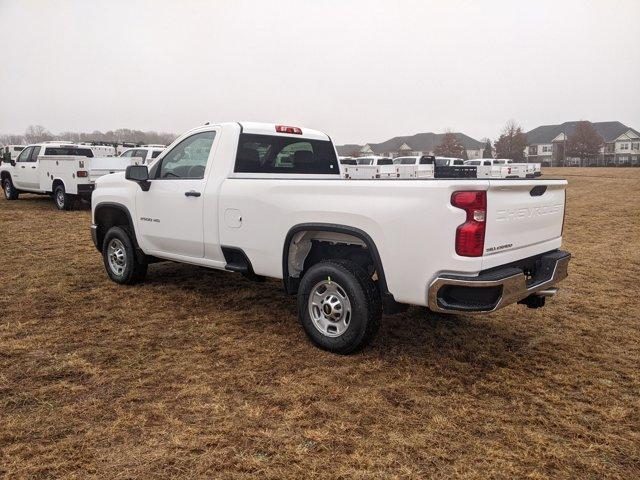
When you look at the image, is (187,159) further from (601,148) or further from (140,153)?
(601,148)

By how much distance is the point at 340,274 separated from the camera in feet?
13.6

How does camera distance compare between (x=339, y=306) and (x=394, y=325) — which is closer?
(x=339, y=306)

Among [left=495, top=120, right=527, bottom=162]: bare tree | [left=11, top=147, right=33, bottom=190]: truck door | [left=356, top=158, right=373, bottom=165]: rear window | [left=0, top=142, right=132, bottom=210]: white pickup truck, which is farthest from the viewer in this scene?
[left=495, top=120, right=527, bottom=162]: bare tree

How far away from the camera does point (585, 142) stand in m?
80.7

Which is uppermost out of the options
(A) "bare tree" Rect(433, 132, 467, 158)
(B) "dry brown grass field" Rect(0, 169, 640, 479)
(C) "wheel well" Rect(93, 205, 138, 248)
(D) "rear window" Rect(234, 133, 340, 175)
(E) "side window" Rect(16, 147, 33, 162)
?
(A) "bare tree" Rect(433, 132, 467, 158)

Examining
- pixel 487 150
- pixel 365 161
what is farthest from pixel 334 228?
pixel 487 150

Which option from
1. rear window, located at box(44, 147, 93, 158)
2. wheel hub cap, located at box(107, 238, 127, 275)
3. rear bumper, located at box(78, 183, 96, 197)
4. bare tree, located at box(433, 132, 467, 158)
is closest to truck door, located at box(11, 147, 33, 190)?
rear window, located at box(44, 147, 93, 158)

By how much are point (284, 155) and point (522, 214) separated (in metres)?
2.82

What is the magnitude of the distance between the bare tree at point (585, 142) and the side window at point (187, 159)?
289 ft

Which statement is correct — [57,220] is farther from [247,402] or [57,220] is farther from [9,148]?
[9,148]

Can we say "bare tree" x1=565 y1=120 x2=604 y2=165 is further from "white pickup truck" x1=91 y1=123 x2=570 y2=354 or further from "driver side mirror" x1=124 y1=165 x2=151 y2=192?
"driver side mirror" x1=124 y1=165 x2=151 y2=192

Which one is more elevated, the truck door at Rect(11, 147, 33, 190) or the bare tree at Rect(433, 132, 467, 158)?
the bare tree at Rect(433, 132, 467, 158)

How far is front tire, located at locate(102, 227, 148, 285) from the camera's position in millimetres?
6438

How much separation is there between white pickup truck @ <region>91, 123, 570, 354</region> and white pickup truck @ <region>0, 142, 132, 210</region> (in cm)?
925
